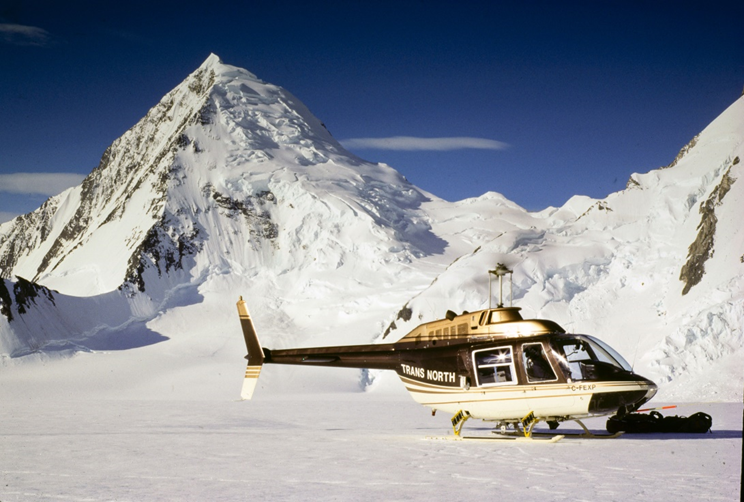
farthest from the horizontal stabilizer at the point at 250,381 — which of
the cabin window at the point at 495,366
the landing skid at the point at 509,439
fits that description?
the cabin window at the point at 495,366

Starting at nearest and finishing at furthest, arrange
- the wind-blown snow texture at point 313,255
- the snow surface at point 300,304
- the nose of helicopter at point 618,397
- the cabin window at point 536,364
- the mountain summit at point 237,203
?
1. the snow surface at point 300,304
2. the nose of helicopter at point 618,397
3. the cabin window at point 536,364
4. the wind-blown snow texture at point 313,255
5. the mountain summit at point 237,203

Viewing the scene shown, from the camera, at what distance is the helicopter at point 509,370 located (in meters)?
16.3

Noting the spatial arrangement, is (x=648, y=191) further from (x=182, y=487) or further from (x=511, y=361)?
(x=182, y=487)

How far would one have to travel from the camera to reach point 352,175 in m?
95.6

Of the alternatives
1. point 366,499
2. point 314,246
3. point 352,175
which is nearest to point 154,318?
point 314,246

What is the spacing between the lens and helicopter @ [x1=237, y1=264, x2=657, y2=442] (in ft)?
53.4

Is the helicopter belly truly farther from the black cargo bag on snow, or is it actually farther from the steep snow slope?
the steep snow slope

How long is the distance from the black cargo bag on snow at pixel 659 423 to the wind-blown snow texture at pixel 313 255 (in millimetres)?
15937

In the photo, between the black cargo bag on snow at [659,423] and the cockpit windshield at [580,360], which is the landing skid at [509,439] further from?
the black cargo bag on snow at [659,423]

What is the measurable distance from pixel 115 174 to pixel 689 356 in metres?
103

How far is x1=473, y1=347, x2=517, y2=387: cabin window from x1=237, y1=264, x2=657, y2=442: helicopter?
0.02 meters

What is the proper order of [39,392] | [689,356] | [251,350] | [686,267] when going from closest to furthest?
[251,350] < [689,356] < [686,267] < [39,392]

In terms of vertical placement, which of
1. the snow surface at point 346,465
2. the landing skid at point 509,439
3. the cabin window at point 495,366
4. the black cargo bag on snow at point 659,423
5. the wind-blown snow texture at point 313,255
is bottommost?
the snow surface at point 346,465

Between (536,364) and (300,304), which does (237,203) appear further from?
(536,364)
